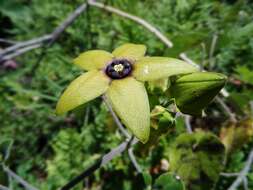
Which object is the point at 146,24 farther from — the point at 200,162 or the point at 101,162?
the point at 101,162

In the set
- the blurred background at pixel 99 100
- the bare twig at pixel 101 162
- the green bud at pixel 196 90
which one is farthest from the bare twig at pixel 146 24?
the green bud at pixel 196 90

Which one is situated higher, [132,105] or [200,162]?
[132,105]

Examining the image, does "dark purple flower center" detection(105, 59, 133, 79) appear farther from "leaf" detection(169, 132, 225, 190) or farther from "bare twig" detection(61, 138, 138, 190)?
"leaf" detection(169, 132, 225, 190)

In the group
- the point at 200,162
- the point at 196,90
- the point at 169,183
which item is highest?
the point at 196,90

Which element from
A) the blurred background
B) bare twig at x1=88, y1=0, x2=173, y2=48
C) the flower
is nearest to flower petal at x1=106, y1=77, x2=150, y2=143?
the flower

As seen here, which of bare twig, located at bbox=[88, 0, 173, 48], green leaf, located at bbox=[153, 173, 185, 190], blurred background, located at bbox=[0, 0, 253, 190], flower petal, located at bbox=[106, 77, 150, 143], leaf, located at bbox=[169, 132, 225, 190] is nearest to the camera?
flower petal, located at bbox=[106, 77, 150, 143]

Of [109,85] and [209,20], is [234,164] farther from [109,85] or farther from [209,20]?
[109,85]

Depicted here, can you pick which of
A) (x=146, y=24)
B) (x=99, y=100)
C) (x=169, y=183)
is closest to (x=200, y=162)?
(x=169, y=183)

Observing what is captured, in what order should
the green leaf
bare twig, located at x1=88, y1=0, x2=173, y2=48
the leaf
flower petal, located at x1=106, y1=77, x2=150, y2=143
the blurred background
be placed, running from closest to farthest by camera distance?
flower petal, located at x1=106, y1=77, x2=150, y2=143 < the green leaf < the leaf < the blurred background < bare twig, located at x1=88, y1=0, x2=173, y2=48
